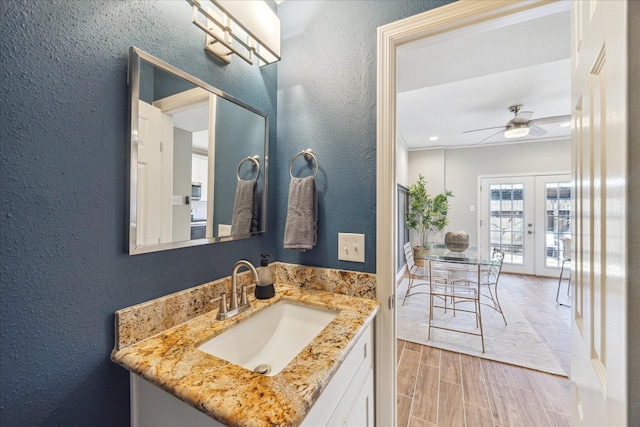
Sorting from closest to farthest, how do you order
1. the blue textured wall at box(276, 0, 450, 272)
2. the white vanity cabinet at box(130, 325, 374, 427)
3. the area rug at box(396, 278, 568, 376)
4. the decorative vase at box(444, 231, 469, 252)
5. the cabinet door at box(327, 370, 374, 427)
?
the white vanity cabinet at box(130, 325, 374, 427) → the cabinet door at box(327, 370, 374, 427) → the blue textured wall at box(276, 0, 450, 272) → the area rug at box(396, 278, 568, 376) → the decorative vase at box(444, 231, 469, 252)

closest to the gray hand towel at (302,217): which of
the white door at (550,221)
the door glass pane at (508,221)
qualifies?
the door glass pane at (508,221)

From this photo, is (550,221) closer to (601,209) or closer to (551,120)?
(551,120)

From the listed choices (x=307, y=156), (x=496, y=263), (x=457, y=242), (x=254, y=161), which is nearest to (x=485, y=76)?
(x=457, y=242)

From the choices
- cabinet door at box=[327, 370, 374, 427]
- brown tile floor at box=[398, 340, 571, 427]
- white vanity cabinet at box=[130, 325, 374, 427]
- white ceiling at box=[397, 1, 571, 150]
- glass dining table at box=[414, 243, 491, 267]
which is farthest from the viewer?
glass dining table at box=[414, 243, 491, 267]

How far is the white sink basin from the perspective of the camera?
920 mm

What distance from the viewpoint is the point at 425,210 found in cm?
503

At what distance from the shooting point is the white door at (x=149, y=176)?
824 millimetres

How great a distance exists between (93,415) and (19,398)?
0.64 ft

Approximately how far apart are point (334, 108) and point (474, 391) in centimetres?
217

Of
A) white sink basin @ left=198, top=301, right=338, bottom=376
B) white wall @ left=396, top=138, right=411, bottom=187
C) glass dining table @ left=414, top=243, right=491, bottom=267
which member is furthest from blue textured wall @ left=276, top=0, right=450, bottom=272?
white wall @ left=396, top=138, right=411, bottom=187

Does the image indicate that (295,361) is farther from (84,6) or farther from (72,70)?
(84,6)

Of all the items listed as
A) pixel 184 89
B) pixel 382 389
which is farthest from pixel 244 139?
pixel 382 389

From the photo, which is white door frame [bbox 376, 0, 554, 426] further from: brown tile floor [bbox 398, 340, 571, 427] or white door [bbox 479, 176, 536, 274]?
white door [bbox 479, 176, 536, 274]

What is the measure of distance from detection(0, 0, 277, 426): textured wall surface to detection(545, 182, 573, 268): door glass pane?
604 centimetres
